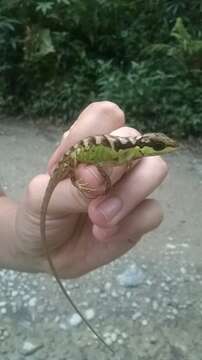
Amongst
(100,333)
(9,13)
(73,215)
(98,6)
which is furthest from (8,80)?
(73,215)

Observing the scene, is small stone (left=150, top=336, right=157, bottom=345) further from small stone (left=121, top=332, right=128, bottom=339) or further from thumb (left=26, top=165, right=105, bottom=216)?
thumb (left=26, top=165, right=105, bottom=216)

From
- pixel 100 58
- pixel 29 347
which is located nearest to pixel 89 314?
pixel 29 347

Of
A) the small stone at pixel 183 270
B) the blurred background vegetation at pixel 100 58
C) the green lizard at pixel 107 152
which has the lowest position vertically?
the small stone at pixel 183 270

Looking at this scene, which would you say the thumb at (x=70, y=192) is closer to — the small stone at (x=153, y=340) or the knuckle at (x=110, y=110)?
the knuckle at (x=110, y=110)

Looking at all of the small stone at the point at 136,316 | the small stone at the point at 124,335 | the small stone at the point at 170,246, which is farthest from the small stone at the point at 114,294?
the small stone at the point at 170,246

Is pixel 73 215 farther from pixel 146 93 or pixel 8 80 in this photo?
pixel 8 80

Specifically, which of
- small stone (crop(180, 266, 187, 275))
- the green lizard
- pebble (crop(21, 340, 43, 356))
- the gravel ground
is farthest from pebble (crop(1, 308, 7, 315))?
the green lizard
